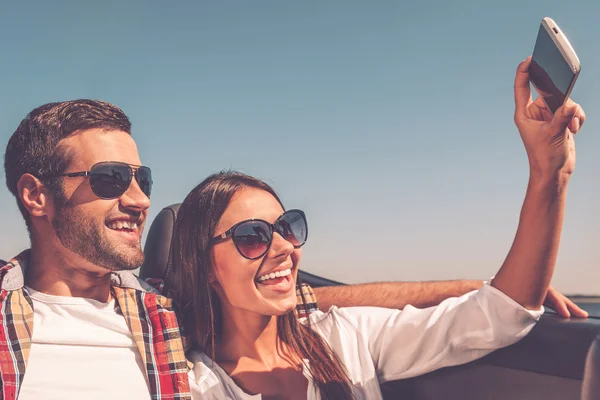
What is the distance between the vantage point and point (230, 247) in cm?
206

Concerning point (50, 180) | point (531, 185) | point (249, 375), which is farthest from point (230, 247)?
point (531, 185)

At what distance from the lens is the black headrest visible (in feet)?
5.33

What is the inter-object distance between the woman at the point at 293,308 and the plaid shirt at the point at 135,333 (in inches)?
3.0

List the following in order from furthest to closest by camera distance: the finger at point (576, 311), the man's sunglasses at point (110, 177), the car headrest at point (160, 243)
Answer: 1. the car headrest at point (160, 243)
2. the man's sunglasses at point (110, 177)
3. the finger at point (576, 311)

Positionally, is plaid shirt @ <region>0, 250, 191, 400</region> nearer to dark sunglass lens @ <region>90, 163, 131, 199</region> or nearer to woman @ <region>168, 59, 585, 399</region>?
woman @ <region>168, 59, 585, 399</region>

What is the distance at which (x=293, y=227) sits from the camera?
2146 millimetres

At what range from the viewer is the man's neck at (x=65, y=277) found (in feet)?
6.98

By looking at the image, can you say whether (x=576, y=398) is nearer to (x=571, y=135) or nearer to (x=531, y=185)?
(x=531, y=185)

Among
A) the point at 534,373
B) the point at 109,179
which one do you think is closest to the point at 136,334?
the point at 109,179

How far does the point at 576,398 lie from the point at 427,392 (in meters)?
0.52

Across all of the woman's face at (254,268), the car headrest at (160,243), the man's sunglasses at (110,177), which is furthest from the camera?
the car headrest at (160,243)

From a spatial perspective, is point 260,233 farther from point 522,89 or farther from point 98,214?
point 522,89

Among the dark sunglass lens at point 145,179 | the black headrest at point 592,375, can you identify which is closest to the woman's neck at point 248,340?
the dark sunglass lens at point 145,179

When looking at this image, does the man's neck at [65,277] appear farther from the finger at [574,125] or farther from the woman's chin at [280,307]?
the finger at [574,125]
